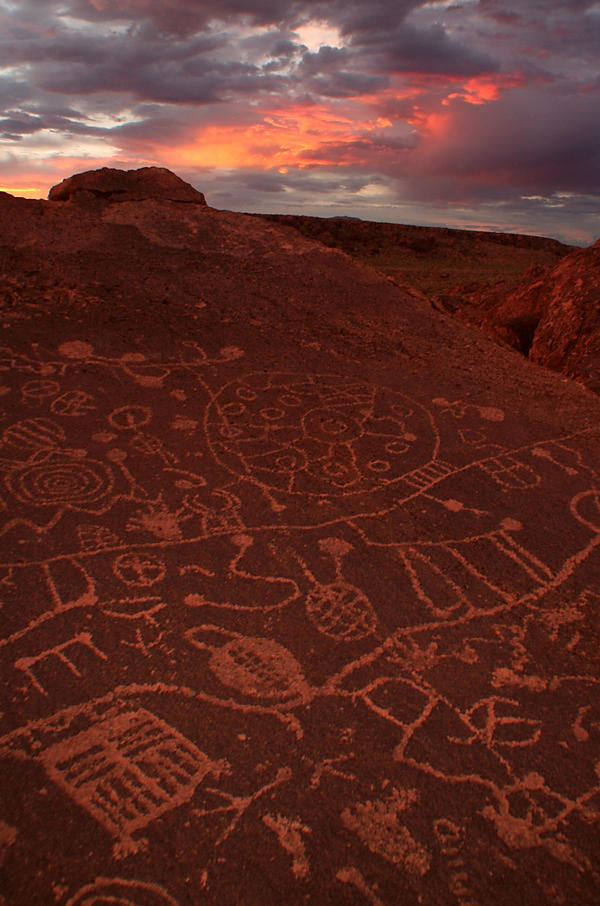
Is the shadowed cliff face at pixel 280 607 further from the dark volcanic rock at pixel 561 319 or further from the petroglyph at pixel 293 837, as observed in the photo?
the dark volcanic rock at pixel 561 319

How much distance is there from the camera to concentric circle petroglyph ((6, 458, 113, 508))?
3320 mm

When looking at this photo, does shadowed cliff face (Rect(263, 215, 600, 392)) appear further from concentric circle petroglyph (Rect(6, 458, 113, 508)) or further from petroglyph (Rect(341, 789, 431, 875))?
petroglyph (Rect(341, 789, 431, 875))

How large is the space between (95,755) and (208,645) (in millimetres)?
596

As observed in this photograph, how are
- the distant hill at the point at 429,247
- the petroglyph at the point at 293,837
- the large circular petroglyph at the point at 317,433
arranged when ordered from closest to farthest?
the petroglyph at the point at 293,837, the large circular petroglyph at the point at 317,433, the distant hill at the point at 429,247

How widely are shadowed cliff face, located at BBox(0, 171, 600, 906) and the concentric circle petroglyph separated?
0.02 meters

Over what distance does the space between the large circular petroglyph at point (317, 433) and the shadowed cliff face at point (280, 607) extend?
0.07ft

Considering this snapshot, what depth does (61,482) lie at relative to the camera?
345 centimetres

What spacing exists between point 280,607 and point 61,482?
1.52 m

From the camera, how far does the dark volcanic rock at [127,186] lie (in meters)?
6.68

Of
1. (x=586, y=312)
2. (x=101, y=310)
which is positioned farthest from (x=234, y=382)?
(x=586, y=312)

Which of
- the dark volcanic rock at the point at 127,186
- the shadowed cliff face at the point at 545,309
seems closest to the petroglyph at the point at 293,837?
the shadowed cliff face at the point at 545,309

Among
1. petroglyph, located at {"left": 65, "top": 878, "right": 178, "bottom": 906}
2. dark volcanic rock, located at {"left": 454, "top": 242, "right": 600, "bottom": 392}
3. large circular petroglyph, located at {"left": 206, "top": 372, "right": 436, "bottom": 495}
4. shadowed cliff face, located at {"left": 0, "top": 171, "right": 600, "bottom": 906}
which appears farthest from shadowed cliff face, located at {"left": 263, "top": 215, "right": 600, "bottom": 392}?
petroglyph, located at {"left": 65, "top": 878, "right": 178, "bottom": 906}

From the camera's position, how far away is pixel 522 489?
3766 millimetres

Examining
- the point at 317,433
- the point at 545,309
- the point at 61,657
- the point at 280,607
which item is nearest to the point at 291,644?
the point at 280,607
